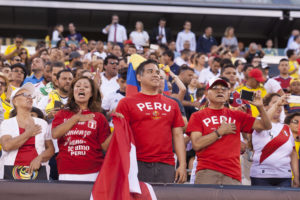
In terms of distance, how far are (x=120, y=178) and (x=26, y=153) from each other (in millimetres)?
1262

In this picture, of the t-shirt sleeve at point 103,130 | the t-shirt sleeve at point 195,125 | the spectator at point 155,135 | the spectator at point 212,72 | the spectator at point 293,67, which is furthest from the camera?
the spectator at point 293,67

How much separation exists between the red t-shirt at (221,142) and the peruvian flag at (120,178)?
0.96 metres

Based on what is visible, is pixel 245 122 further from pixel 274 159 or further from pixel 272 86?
pixel 272 86

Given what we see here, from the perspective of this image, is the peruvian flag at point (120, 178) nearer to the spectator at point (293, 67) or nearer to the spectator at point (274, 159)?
the spectator at point (274, 159)

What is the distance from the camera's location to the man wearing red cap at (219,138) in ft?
17.3

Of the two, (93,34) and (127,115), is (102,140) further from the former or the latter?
(93,34)

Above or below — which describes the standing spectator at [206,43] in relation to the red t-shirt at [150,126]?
above

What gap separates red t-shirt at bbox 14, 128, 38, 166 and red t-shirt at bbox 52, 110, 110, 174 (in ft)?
0.99

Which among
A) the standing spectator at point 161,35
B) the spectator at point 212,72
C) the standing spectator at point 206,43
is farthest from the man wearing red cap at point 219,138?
the standing spectator at point 161,35

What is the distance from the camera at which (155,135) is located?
5.10m

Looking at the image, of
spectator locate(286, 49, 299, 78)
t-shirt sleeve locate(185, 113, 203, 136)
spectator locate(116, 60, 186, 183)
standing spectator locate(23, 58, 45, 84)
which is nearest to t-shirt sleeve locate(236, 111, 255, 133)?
t-shirt sleeve locate(185, 113, 203, 136)

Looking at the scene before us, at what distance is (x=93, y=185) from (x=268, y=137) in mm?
2809

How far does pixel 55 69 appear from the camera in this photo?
8062mm

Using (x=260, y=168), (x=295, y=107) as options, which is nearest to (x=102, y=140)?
(x=260, y=168)
